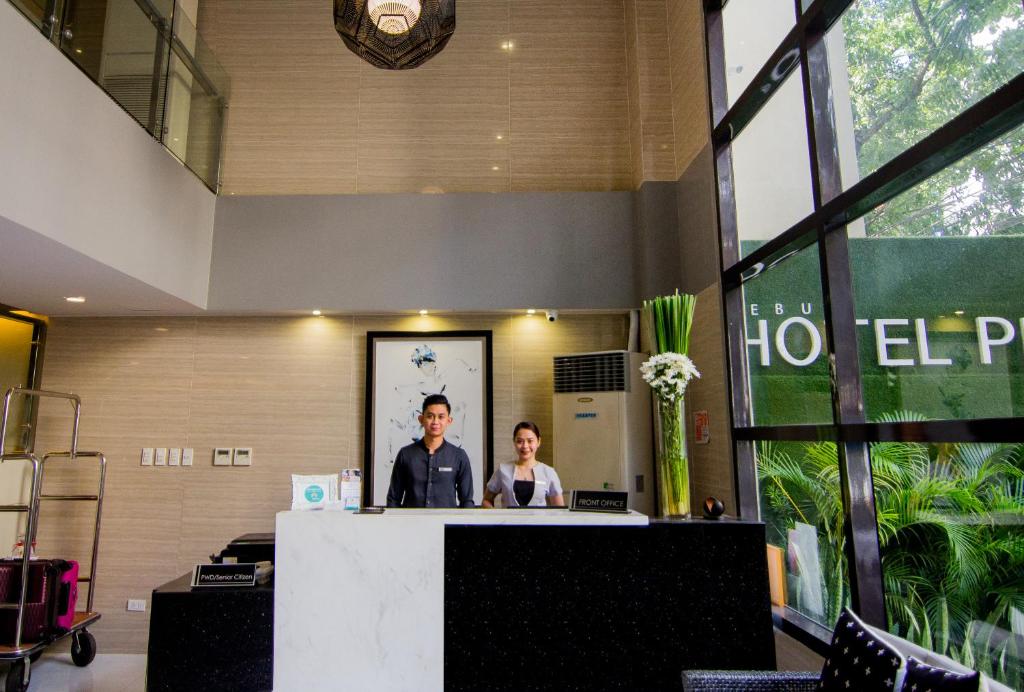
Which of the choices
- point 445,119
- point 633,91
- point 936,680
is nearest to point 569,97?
point 633,91

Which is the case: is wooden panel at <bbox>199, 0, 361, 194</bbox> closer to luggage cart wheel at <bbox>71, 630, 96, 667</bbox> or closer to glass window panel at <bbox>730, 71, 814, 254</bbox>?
glass window panel at <bbox>730, 71, 814, 254</bbox>

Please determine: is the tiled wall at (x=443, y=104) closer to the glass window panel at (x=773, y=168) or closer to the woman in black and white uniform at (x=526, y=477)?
the glass window panel at (x=773, y=168)

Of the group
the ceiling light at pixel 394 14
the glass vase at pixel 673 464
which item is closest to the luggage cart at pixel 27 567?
the ceiling light at pixel 394 14

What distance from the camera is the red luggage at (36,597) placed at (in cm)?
384

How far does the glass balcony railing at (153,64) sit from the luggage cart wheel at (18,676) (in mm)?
3453

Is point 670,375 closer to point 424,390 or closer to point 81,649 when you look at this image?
point 424,390

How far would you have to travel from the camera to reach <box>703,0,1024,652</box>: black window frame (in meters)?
1.98

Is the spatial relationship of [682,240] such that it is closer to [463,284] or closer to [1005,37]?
[463,284]

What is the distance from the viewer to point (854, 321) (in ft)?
8.70

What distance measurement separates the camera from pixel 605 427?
423 centimetres

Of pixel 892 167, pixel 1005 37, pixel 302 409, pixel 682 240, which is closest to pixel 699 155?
pixel 682 240

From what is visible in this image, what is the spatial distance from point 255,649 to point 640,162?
4108mm

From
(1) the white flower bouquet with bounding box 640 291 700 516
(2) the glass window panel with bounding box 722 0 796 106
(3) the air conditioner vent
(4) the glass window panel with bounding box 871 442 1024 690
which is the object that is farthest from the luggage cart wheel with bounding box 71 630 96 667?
(2) the glass window panel with bounding box 722 0 796 106

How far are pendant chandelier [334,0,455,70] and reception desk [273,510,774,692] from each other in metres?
2.29
